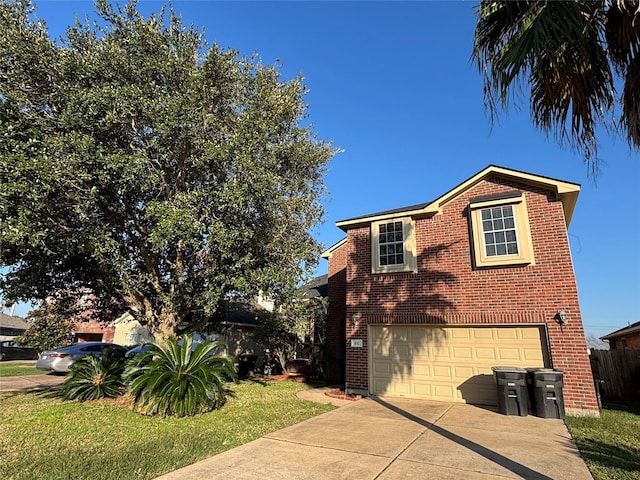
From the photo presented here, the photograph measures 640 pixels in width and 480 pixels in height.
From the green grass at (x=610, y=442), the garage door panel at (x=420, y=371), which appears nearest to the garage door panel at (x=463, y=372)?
the garage door panel at (x=420, y=371)

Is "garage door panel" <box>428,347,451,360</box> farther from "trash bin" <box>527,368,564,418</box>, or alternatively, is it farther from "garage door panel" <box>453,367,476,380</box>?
"trash bin" <box>527,368,564,418</box>

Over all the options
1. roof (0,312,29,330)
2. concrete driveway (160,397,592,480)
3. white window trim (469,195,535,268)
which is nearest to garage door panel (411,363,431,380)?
concrete driveway (160,397,592,480)

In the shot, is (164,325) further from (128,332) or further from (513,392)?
(128,332)

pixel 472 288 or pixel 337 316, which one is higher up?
pixel 472 288

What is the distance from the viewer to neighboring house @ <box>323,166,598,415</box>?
29.4ft

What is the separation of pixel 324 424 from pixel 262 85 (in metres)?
9.79

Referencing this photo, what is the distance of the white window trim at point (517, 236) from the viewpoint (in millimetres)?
9477

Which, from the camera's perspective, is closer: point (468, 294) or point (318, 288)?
point (468, 294)

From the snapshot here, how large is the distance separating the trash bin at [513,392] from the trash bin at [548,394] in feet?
0.72

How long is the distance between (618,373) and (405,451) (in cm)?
977

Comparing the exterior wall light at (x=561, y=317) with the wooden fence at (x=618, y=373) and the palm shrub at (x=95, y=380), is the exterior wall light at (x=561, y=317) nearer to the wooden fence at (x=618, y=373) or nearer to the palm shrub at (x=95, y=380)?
the wooden fence at (x=618, y=373)

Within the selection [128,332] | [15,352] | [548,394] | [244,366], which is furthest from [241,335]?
[15,352]

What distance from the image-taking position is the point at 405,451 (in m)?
5.32

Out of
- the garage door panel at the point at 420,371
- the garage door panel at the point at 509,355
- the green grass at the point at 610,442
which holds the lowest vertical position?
the green grass at the point at 610,442
